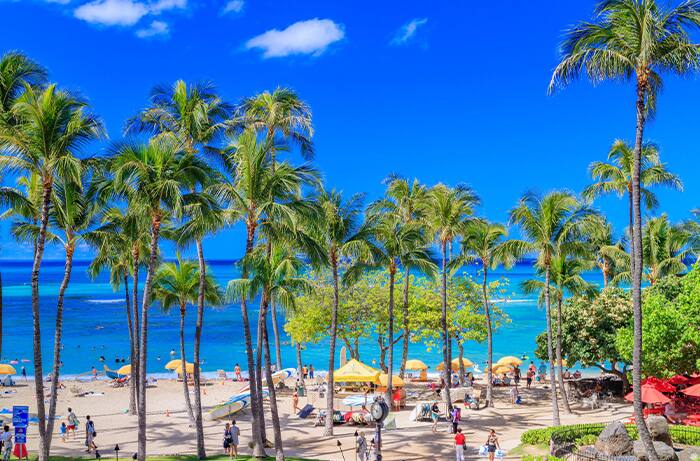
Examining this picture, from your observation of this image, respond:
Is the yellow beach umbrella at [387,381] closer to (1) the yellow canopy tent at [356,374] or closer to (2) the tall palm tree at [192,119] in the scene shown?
(1) the yellow canopy tent at [356,374]

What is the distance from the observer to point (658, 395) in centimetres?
2642

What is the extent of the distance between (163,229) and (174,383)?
26241 mm

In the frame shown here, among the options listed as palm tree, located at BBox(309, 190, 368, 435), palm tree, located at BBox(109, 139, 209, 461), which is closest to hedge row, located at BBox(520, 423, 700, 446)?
palm tree, located at BBox(309, 190, 368, 435)

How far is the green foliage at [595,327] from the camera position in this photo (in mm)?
33875

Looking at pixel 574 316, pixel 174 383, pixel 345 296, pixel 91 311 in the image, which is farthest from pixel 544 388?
pixel 91 311

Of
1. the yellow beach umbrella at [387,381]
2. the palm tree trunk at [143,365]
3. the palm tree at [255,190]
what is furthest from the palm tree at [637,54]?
the yellow beach umbrella at [387,381]

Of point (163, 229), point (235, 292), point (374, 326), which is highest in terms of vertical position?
point (163, 229)

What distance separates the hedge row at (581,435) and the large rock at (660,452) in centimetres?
320

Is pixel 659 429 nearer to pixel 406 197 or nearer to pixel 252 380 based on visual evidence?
pixel 252 380

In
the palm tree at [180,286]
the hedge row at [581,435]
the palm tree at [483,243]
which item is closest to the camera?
the hedge row at [581,435]

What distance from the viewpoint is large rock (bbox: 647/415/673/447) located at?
21.1 metres

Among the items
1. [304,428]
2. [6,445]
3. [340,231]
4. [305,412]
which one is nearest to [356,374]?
[305,412]

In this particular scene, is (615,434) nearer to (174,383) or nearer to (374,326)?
(374,326)

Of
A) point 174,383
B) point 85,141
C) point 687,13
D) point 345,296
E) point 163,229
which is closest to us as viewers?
point 687,13
